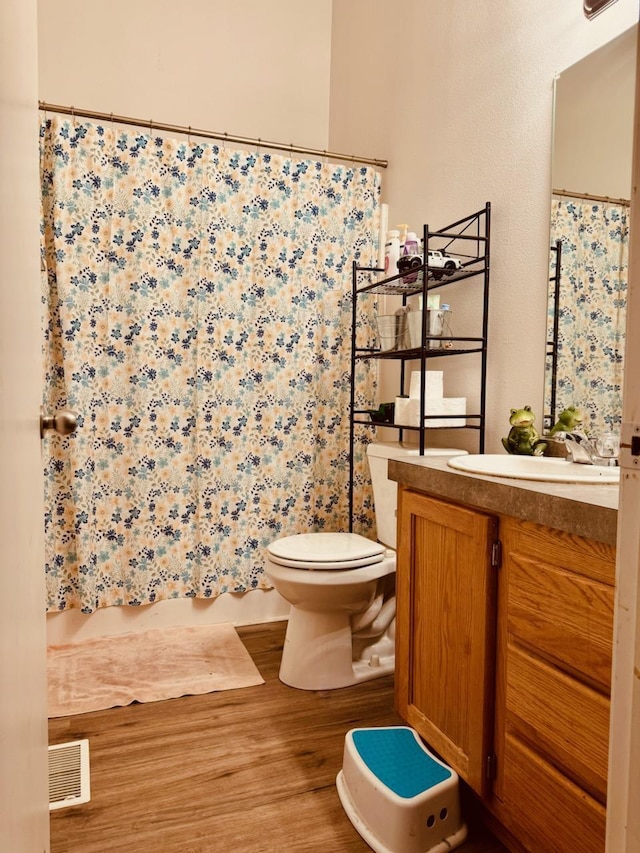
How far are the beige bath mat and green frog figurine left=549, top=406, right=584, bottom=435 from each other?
1329mm

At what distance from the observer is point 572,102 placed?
1.64 m

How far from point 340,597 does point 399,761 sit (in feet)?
2.07

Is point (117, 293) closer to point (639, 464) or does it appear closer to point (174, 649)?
point (174, 649)

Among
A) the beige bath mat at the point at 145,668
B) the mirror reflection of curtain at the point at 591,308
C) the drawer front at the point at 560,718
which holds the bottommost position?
the beige bath mat at the point at 145,668

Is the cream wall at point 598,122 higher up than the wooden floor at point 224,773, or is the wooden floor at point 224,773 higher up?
the cream wall at point 598,122

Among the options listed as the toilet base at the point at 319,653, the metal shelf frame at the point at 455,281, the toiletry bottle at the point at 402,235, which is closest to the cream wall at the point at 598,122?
the metal shelf frame at the point at 455,281

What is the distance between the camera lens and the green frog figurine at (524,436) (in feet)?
5.65

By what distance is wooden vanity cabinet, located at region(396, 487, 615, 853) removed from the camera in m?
1.02

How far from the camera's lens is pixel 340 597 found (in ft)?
6.64

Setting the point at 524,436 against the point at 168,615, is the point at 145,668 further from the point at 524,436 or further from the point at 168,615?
the point at 524,436

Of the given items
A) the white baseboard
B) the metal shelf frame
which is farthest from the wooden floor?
the metal shelf frame

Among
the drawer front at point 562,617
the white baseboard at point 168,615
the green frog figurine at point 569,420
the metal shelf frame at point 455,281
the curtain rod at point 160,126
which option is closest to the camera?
the drawer front at point 562,617

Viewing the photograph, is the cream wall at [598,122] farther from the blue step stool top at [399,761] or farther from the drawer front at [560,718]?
the blue step stool top at [399,761]

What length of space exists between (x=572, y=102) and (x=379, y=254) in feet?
3.98
